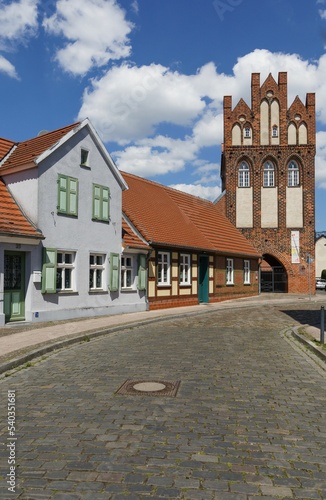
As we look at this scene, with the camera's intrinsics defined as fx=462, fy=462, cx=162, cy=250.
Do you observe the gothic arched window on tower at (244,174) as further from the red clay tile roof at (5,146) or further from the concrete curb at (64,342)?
the concrete curb at (64,342)

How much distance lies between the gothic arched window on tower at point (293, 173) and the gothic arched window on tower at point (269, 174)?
4.34 ft

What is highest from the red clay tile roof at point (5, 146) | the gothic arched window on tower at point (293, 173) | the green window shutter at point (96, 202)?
the gothic arched window on tower at point (293, 173)

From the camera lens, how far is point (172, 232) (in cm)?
2438

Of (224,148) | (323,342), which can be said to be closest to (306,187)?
(224,148)

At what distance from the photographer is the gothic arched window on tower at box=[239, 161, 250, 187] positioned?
3756cm

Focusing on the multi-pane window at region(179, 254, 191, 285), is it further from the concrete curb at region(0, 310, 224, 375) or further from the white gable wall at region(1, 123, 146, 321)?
the concrete curb at region(0, 310, 224, 375)

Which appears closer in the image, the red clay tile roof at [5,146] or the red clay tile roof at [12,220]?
the red clay tile roof at [12,220]

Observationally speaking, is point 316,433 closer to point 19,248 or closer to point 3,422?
point 3,422

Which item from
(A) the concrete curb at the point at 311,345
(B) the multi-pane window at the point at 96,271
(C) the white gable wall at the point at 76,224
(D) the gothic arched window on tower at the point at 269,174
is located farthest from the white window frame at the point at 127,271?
(D) the gothic arched window on tower at the point at 269,174

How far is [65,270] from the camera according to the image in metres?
17.1

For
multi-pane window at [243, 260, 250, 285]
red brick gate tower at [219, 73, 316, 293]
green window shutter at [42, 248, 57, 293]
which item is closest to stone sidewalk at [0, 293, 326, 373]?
green window shutter at [42, 248, 57, 293]

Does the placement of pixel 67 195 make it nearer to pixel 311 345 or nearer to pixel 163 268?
pixel 163 268

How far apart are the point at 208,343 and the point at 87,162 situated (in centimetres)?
965

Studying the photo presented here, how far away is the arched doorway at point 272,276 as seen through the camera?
126ft
